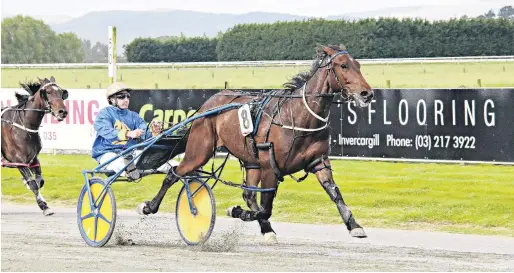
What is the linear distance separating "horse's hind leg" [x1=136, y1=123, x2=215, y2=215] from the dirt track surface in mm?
397

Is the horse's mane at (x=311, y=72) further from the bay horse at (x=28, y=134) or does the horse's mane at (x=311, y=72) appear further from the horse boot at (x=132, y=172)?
the bay horse at (x=28, y=134)

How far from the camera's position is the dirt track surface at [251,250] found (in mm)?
9414

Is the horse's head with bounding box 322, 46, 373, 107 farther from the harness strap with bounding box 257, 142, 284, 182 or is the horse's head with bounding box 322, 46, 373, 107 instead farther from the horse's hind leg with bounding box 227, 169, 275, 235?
the horse's hind leg with bounding box 227, 169, 275, 235

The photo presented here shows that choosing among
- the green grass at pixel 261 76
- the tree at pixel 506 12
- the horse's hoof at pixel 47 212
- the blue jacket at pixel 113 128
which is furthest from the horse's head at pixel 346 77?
the tree at pixel 506 12

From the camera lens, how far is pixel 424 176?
17750 millimetres

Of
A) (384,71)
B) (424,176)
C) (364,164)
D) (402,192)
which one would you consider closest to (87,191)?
(402,192)

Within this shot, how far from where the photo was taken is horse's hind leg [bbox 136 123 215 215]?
1114 cm

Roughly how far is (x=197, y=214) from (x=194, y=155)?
26.1 inches

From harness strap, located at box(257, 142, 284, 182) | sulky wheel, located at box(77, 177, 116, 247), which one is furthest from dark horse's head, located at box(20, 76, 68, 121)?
harness strap, located at box(257, 142, 284, 182)

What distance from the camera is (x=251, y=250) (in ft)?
34.9

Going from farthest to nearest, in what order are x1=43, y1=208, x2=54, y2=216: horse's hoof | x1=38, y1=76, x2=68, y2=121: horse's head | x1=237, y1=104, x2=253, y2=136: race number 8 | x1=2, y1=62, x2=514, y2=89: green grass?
x1=2, y1=62, x2=514, y2=89: green grass → x1=43, y1=208, x2=54, y2=216: horse's hoof → x1=38, y1=76, x2=68, y2=121: horse's head → x1=237, y1=104, x2=253, y2=136: race number 8

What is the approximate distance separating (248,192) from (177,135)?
908mm

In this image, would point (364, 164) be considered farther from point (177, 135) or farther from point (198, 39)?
point (198, 39)

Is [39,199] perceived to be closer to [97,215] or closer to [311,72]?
[97,215]
